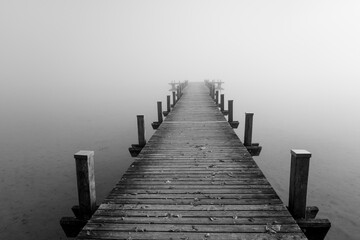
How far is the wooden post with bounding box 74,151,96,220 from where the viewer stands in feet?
15.4

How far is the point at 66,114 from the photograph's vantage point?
34500 millimetres

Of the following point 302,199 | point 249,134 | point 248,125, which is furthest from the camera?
point 249,134

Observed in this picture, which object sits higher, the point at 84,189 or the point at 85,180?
the point at 85,180

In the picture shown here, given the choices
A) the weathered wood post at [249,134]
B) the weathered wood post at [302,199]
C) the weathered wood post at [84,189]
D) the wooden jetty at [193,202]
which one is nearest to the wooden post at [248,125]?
the weathered wood post at [249,134]

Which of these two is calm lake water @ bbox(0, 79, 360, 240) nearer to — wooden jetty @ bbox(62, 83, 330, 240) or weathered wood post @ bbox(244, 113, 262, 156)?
weathered wood post @ bbox(244, 113, 262, 156)

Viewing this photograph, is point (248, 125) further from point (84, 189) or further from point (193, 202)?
point (84, 189)

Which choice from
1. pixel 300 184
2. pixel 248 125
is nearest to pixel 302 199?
pixel 300 184

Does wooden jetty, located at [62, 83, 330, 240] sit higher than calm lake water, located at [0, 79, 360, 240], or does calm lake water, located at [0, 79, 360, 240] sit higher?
wooden jetty, located at [62, 83, 330, 240]

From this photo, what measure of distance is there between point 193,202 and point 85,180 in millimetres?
2085

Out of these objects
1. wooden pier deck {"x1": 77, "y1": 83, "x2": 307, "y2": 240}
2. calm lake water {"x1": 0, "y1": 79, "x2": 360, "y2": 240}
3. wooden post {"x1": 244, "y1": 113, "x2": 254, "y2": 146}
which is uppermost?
wooden post {"x1": 244, "y1": 113, "x2": 254, "y2": 146}

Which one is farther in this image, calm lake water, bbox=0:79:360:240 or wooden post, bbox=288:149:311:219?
calm lake water, bbox=0:79:360:240

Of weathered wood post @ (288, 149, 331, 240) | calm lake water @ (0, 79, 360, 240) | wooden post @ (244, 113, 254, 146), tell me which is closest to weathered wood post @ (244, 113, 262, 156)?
wooden post @ (244, 113, 254, 146)

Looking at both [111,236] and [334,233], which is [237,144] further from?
[111,236]

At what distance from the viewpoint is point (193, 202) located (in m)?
4.63
